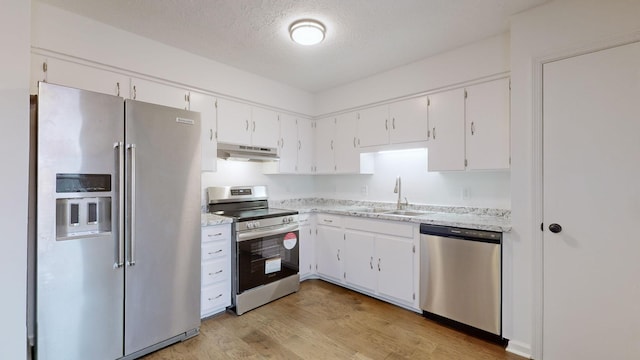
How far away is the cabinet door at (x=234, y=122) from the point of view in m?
3.13

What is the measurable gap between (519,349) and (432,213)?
138 cm

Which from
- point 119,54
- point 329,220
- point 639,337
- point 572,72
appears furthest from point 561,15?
point 119,54

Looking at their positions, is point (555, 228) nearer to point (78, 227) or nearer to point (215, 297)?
point (215, 297)

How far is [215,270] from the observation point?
8.79ft

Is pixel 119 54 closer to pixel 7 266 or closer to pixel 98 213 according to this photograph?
pixel 98 213

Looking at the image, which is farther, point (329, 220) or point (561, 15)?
point (329, 220)

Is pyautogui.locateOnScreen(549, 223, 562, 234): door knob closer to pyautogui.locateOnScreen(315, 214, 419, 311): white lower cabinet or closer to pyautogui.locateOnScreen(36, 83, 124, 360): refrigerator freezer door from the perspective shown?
pyautogui.locateOnScreen(315, 214, 419, 311): white lower cabinet

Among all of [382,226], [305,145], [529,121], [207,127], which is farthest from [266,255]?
[529,121]

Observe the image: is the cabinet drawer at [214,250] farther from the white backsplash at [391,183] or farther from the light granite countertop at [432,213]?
the light granite countertop at [432,213]

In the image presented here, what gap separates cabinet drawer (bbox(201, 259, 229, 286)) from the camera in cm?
261

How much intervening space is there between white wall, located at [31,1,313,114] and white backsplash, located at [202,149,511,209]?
3.09ft

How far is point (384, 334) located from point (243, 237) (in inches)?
62.4

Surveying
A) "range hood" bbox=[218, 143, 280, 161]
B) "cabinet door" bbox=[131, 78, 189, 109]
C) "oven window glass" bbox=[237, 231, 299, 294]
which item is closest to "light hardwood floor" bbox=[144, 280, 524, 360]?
"oven window glass" bbox=[237, 231, 299, 294]

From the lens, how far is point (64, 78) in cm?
217
